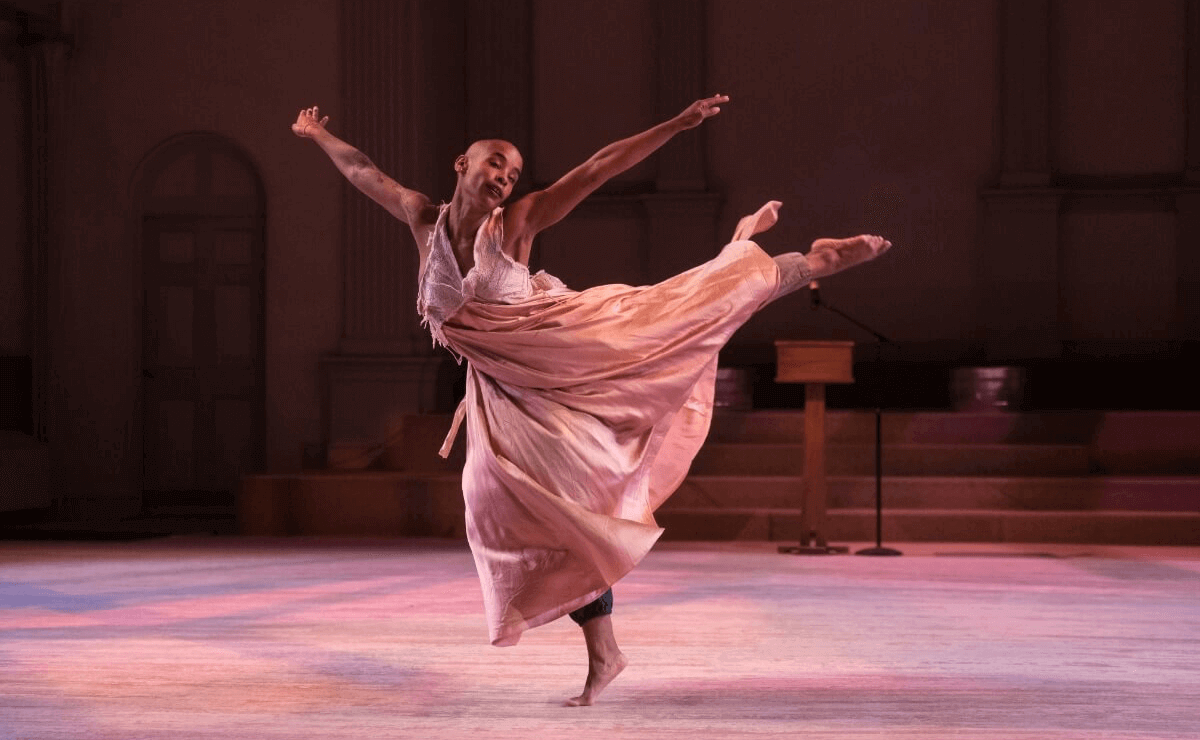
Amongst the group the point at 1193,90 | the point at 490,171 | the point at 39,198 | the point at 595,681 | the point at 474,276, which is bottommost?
the point at 595,681

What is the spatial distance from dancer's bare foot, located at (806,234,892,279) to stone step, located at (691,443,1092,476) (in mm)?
4608

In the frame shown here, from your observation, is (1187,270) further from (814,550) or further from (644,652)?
(644,652)

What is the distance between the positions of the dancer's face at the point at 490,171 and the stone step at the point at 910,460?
5026 mm

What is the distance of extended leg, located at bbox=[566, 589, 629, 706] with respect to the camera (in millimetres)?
3473

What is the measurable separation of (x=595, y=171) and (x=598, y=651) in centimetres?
115

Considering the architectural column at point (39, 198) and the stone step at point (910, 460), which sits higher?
the architectural column at point (39, 198)

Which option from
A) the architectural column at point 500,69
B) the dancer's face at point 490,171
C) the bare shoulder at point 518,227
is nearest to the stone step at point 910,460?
the architectural column at point 500,69

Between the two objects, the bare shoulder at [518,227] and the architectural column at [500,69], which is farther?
the architectural column at [500,69]

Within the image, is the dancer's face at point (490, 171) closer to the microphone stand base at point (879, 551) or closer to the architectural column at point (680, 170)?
the microphone stand base at point (879, 551)

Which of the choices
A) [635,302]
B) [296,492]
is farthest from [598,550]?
[296,492]

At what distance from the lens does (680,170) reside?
10375mm

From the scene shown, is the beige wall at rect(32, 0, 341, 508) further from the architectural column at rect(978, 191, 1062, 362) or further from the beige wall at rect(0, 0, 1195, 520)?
the architectural column at rect(978, 191, 1062, 362)

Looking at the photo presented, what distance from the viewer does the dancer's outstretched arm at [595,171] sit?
11.6 feet

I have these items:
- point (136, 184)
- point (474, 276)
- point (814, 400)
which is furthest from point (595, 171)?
point (136, 184)
